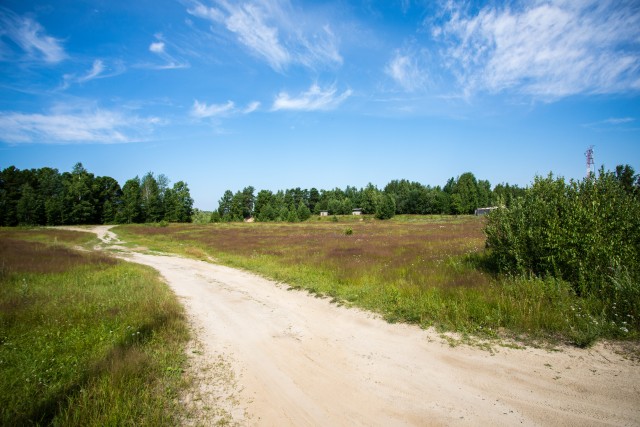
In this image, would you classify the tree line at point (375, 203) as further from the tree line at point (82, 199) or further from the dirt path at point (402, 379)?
the dirt path at point (402, 379)

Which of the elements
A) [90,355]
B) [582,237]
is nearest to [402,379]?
[90,355]

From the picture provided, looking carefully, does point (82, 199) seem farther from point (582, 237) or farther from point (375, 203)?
point (582, 237)

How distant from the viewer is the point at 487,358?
5863mm

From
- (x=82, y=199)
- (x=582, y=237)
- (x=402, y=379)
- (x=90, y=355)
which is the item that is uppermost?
(x=82, y=199)

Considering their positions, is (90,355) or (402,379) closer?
(402,379)

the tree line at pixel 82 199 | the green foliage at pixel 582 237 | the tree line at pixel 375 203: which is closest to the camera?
the green foliage at pixel 582 237

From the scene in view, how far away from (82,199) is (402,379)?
10706 centimetres

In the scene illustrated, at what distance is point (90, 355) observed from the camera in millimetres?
6004

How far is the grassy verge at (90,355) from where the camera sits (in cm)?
432

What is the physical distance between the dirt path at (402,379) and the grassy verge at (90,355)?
3.80ft

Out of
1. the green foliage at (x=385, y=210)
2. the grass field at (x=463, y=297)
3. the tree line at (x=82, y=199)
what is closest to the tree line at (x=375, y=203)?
the green foliage at (x=385, y=210)

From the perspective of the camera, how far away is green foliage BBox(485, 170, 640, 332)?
7.76 metres

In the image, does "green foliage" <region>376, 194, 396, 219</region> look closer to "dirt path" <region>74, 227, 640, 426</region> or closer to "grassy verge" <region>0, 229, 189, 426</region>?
"grassy verge" <region>0, 229, 189, 426</region>

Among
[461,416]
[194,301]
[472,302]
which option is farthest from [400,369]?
[194,301]
